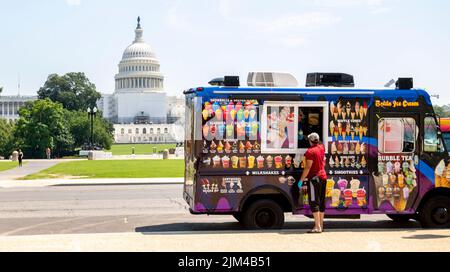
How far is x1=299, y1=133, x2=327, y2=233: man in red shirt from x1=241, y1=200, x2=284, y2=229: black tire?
2.31 ft

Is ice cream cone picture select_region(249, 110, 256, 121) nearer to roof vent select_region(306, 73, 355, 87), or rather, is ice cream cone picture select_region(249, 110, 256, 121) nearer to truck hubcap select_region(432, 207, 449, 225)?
roof vent select_region(306, 73, 355, 87)

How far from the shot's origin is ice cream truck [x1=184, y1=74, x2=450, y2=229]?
1280cm

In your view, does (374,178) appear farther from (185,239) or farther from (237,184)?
(185,239)

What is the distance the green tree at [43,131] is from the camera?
301 ft

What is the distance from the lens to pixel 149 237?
471 inches

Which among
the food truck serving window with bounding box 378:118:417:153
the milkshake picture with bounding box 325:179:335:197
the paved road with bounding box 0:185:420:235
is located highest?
the food truck serving window with bounding box 378:118:417:153

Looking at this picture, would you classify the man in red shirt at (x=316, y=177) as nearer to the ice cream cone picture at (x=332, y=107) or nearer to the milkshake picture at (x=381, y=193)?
the ice cream cone picture at (x=332, y=107)

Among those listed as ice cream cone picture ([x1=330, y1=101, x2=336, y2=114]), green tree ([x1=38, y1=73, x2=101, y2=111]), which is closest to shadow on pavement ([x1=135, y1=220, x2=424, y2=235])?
ice cream cone picture ([x1=330, y1=101, x2=336, y2=114])

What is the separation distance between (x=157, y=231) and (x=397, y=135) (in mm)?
4773

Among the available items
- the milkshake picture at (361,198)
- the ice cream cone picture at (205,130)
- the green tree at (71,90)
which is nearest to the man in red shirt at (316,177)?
the milkshake picture at (361,198)

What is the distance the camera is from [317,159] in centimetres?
1222

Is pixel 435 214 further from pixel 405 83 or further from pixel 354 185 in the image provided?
pixel 405 83
